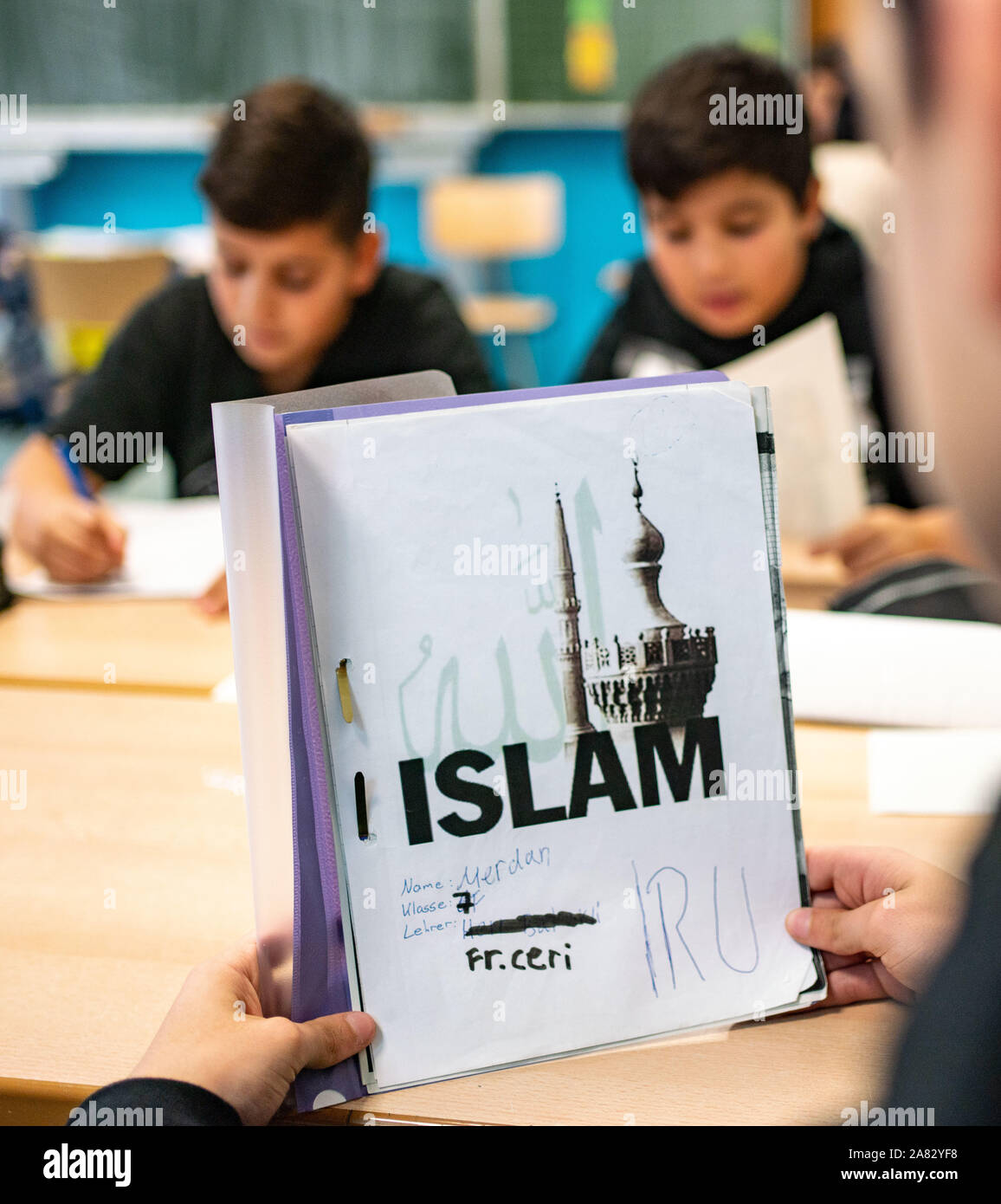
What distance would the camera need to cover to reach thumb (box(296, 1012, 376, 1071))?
59 centimetres

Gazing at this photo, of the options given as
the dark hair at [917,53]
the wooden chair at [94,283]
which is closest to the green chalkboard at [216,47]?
the wooden chair at [94,283]

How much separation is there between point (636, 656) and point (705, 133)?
4.19ft

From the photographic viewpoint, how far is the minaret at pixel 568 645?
0.64 meters

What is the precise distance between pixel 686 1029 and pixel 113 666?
0.79 meters

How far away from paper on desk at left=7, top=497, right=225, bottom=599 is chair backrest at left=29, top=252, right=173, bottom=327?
6.64 ft

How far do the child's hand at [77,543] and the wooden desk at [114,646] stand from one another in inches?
2.4

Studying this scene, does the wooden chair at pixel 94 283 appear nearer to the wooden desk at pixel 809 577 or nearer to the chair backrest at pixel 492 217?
the chair backrest at pixel 492 217

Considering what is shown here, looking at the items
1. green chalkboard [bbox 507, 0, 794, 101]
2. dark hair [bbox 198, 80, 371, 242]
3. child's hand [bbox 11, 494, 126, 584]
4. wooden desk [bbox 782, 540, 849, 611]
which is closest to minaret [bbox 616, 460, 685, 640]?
wooden desk [bbox 782, 540, 849, 611]

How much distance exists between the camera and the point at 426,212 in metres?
5.01

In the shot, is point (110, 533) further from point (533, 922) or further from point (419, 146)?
point (419, 146)

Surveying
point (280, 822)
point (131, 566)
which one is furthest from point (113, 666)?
point (280, 822)

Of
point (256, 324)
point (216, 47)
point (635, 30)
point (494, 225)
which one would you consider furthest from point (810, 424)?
point (216, 47)

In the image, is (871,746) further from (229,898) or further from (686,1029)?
(229,898)

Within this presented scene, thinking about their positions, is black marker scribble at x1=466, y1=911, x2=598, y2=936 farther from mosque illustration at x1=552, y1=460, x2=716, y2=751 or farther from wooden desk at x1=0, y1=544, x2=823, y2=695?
wooden desk at x1=0, y1=544, x2=823, y2=695
